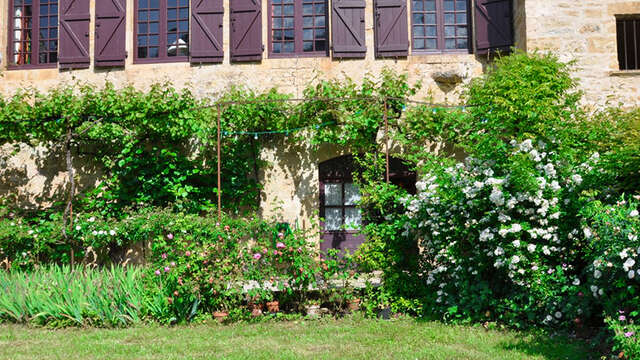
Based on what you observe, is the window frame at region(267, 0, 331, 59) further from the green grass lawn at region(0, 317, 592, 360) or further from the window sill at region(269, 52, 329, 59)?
the green grass lawn at region(0, 317, 592, 360)

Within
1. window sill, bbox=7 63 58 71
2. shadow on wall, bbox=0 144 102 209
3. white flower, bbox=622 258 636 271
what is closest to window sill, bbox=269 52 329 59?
shadow on wall, bbox=0 144 102 209

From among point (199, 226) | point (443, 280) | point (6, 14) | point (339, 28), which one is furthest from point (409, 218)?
point (6, 14)

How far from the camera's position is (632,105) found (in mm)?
7965

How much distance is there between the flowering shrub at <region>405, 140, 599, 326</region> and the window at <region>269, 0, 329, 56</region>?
406 cm

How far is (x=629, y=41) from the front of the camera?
8.77 meters

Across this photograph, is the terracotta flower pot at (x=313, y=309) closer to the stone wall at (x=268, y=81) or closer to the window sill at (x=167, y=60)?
the stone wall at (x=268, y=81)

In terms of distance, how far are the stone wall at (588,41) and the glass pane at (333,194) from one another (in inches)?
137

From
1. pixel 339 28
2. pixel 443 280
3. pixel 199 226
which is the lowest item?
pixel 443 280

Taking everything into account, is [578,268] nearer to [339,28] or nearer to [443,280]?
[443,280]

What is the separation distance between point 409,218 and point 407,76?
137 inches

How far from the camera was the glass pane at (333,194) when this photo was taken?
8844mm

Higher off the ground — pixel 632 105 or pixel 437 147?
pixel 632 105

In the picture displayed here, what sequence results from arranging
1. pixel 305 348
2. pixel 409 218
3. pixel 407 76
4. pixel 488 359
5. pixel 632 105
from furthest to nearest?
1. pixel 407 76
2. pixel 632 105
3. pixel 409 218
4. pixel 305 348
5. pixel 488 359

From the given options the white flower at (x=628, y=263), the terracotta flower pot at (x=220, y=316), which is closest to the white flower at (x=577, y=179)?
the white flower at (x=628, y=263)
